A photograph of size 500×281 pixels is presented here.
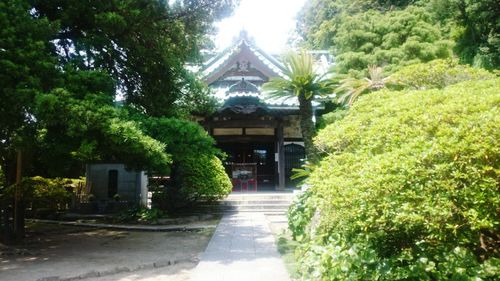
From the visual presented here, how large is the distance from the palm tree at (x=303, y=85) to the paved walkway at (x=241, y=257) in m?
2.50

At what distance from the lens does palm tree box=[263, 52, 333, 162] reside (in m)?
9.67

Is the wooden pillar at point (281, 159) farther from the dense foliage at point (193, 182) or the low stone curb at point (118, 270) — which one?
the low stone curb at point (118, 270)

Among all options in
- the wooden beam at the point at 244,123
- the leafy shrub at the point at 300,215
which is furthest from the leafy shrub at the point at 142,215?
the wooden beam at the point at 244,123

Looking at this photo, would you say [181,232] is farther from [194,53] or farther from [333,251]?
[333,251]

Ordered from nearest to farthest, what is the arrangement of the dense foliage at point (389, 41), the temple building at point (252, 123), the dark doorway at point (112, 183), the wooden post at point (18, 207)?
the wooden post at point (18, 207) < the dark doorway at point (112, 183) < the dense foliage at point (389, 41) < the temple building at point (252, 123)

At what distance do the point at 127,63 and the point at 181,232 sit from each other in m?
5.01

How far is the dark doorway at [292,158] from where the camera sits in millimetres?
18188

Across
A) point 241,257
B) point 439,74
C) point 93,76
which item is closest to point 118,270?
point 241,257

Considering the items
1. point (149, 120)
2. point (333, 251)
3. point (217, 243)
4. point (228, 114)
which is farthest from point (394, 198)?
point (228, 114)

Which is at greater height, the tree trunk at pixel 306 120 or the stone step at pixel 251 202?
the tree trunk at pixel 306 120

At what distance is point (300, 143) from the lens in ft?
60.3

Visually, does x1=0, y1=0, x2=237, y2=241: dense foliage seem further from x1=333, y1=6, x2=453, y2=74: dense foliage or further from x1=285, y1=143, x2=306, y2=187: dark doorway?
x1=333, y1=6, x2=453, y2=74: dense foliage

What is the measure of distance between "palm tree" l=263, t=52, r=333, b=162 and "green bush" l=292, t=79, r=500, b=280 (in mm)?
5082

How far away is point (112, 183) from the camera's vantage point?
50.0ft
